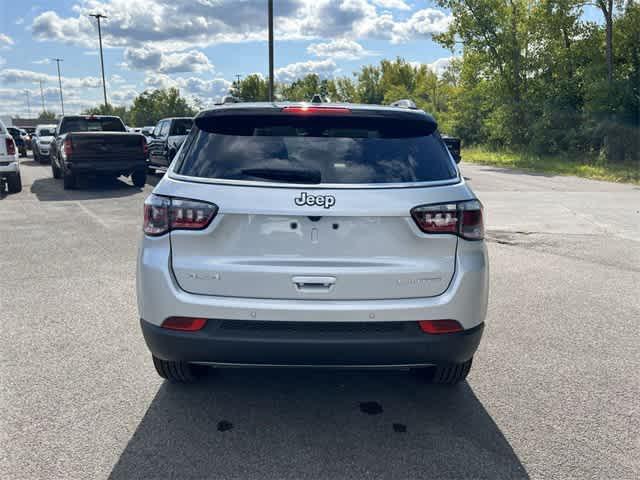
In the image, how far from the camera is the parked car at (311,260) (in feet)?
9.64

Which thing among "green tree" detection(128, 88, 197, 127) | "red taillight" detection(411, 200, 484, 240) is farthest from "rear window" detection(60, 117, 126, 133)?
"green tree" detection(128, 88, 197, 127)

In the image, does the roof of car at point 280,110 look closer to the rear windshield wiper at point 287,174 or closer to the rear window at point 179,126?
the rear windshield wiper at point 287,174

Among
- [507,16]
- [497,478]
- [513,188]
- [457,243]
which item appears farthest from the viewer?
[507,16]

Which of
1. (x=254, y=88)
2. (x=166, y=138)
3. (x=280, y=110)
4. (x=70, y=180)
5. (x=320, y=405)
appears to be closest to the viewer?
(x=280, y=110)

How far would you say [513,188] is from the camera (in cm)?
1750

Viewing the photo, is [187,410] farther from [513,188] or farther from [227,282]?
[513,188]

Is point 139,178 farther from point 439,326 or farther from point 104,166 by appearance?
point 439,326

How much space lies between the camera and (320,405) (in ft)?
11.7

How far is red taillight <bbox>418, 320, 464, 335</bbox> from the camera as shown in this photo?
3.01m

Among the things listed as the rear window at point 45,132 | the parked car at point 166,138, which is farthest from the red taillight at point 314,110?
the rear window at point 45,132

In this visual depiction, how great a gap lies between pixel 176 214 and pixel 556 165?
86.2 feet

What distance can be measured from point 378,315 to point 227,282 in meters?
0.79

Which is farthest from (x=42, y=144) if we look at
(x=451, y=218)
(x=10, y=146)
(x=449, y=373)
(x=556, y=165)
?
(x=451, y=218)

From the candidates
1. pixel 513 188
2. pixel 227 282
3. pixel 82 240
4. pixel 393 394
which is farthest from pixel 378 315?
pixel 513 188
